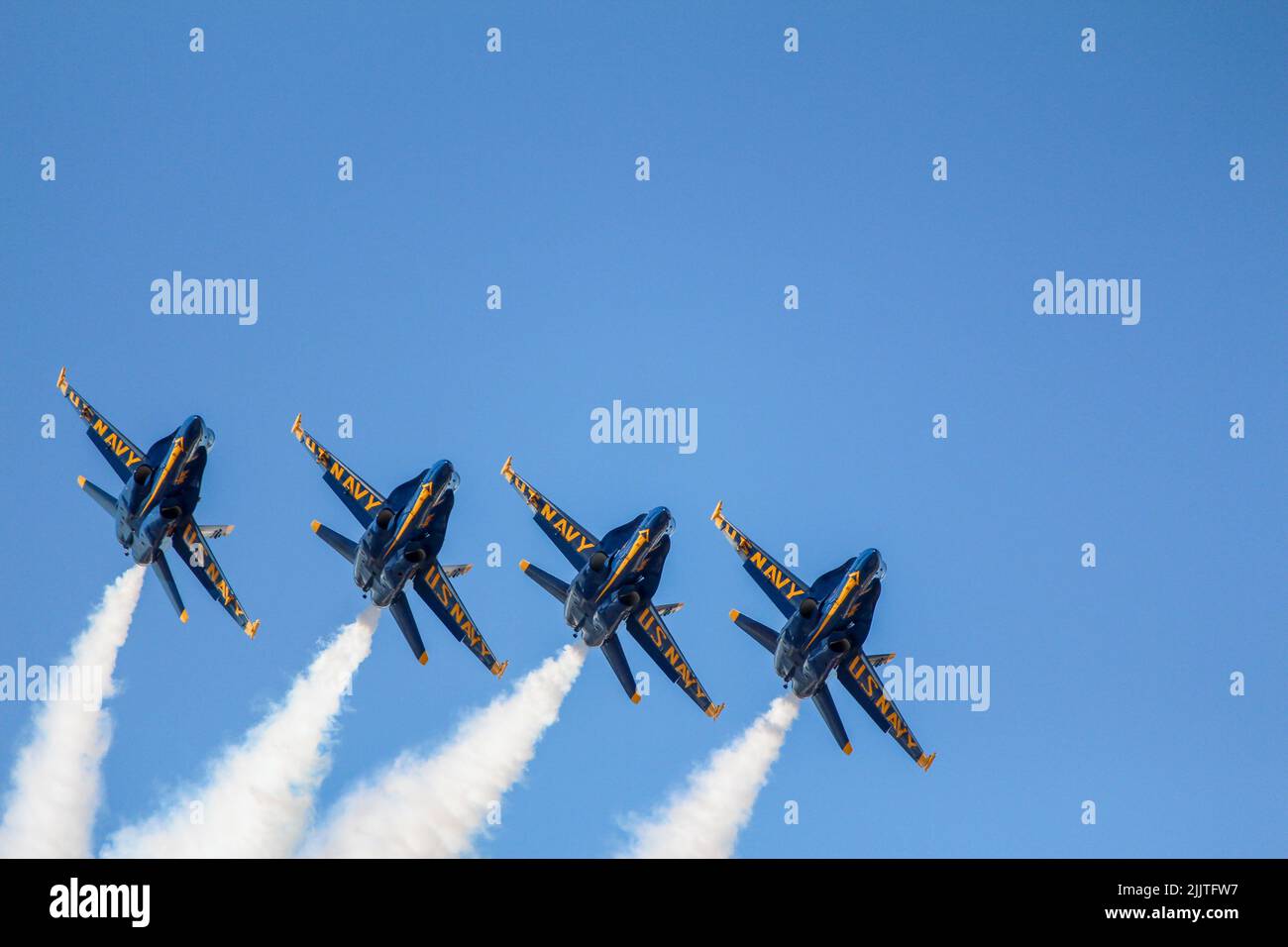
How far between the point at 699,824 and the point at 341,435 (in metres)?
28.5

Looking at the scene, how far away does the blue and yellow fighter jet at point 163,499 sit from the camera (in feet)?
301

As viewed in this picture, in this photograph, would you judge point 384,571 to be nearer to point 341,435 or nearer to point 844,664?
point 341,435

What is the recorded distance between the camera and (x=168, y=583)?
316 ft

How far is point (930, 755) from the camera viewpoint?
100 meters

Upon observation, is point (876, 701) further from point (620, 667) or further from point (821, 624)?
point (620, 667)

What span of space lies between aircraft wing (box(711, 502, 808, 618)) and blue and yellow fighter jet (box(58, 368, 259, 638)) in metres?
26.3

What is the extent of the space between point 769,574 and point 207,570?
3004 centimetres

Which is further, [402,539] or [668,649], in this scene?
[668,649]

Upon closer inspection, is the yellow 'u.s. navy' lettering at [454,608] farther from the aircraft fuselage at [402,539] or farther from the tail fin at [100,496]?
the tail fin at [100,496]

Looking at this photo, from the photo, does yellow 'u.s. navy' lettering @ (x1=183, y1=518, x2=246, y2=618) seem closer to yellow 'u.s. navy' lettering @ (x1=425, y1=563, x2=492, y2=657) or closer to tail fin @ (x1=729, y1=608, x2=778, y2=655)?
yellow 'u.s. navy' lettering @ (x1=425, y1=563, x2=492, y2=657)

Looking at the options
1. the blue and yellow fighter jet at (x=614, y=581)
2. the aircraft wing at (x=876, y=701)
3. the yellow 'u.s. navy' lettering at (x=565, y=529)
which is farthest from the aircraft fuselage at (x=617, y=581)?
the aircraft wing at (x=876, y=701)

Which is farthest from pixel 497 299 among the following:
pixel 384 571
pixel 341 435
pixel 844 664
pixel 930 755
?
pixel 930 755

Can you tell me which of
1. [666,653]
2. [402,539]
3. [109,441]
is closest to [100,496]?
[109,441]

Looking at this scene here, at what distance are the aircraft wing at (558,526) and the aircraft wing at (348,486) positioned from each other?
24.1 ft
